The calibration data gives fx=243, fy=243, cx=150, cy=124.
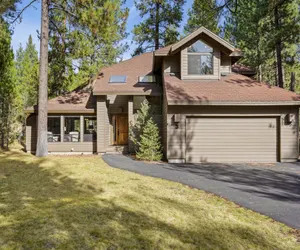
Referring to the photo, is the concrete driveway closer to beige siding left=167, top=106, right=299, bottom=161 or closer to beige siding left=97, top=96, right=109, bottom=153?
beige siding left=167, top=106, right=299, bottom=161

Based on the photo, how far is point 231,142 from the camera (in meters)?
10.7

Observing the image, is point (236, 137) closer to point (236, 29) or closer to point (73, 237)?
point (73, 237)

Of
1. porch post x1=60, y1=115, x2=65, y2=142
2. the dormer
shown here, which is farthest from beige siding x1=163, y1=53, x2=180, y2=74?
porch post x1=60, y1=115, x2=65, y2=142

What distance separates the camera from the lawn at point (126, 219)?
3420mm

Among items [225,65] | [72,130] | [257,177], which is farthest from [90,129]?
[257,177]

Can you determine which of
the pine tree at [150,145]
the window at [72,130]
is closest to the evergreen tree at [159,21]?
the window at [72,130]

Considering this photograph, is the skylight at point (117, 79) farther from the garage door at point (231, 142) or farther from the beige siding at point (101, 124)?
the garage door at point (231, 142)

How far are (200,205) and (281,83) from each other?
44.6 ft

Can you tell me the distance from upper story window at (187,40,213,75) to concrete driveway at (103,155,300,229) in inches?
188

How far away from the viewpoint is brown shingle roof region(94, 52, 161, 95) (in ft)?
42.7

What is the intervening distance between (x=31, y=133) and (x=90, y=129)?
3.28m

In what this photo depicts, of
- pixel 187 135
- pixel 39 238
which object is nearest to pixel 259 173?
pixel 187 135

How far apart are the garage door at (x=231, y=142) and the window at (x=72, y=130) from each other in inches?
264

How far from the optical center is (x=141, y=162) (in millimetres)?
10445
